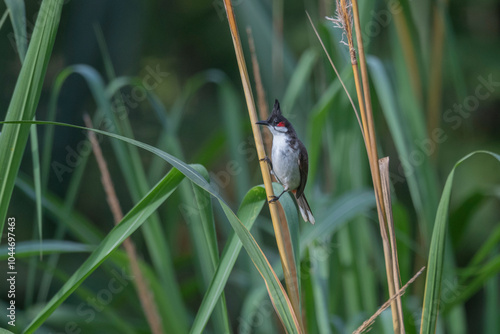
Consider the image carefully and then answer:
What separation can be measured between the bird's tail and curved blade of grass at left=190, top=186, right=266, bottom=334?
40 centimetres

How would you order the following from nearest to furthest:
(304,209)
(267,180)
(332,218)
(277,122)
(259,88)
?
(267,180) < (259,88) < (332,218) < (277,122) < (304,209)

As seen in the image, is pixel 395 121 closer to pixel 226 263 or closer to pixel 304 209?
pixel 304 209

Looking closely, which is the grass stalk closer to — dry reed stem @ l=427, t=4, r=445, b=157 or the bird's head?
the bird's head

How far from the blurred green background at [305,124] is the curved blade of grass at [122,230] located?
539 millimetres

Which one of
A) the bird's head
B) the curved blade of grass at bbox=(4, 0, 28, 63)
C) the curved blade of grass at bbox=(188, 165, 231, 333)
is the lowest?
the curved blade of grass at bbox=(188, 165, 231, 333)

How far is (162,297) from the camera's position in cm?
156

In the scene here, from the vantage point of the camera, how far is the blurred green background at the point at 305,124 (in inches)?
60.2

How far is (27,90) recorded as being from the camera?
36.8 inches

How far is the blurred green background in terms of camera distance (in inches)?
60.2

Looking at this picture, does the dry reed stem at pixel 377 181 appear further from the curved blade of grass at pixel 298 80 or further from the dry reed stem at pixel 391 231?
the curved blade of grass at pixel 298 80

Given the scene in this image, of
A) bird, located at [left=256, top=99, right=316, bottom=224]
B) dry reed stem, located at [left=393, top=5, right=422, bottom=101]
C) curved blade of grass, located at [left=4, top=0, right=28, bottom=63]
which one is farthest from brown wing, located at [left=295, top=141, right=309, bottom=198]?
curved blade of grass, located at [left=4, top=0, right=28, bottom=63]

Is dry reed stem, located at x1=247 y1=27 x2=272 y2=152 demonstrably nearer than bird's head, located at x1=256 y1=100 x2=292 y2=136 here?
Yes

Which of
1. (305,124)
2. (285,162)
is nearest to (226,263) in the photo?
(285,162)

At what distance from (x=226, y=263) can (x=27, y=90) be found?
48 cm
